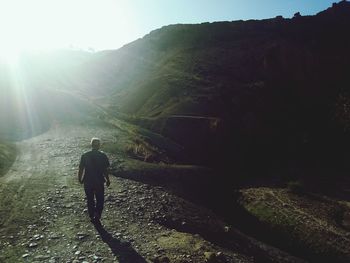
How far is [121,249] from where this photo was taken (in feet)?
56.2

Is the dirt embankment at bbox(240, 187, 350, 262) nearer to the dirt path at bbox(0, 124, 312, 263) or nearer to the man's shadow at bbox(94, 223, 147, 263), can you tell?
the dirt path at bbox(0, 124, 312, 263)

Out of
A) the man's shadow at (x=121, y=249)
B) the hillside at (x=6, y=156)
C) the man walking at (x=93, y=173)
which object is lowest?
the man's shadow at (x=121, y=249)

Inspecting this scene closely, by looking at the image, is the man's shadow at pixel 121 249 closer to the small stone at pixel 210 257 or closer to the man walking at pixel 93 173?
the man walking at pixel 93 173

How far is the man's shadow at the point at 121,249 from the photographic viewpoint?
53.2ft

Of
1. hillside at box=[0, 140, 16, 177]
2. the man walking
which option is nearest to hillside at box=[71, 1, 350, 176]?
hillside at box=[0, 140, 16, 177]

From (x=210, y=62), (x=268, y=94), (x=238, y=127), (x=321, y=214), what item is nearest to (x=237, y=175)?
(x=321, y=214)

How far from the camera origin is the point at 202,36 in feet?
538

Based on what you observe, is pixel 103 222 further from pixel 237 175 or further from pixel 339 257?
pixel 237 175

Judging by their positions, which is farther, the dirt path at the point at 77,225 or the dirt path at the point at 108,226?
the dirt path at the point at 108,226

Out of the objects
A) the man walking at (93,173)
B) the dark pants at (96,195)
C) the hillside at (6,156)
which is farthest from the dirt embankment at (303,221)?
the hillside at (6,156)

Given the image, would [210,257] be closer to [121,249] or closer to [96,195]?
[121,249]

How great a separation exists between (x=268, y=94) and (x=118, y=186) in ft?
219

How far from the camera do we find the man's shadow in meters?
16.2

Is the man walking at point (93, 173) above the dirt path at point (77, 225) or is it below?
above
